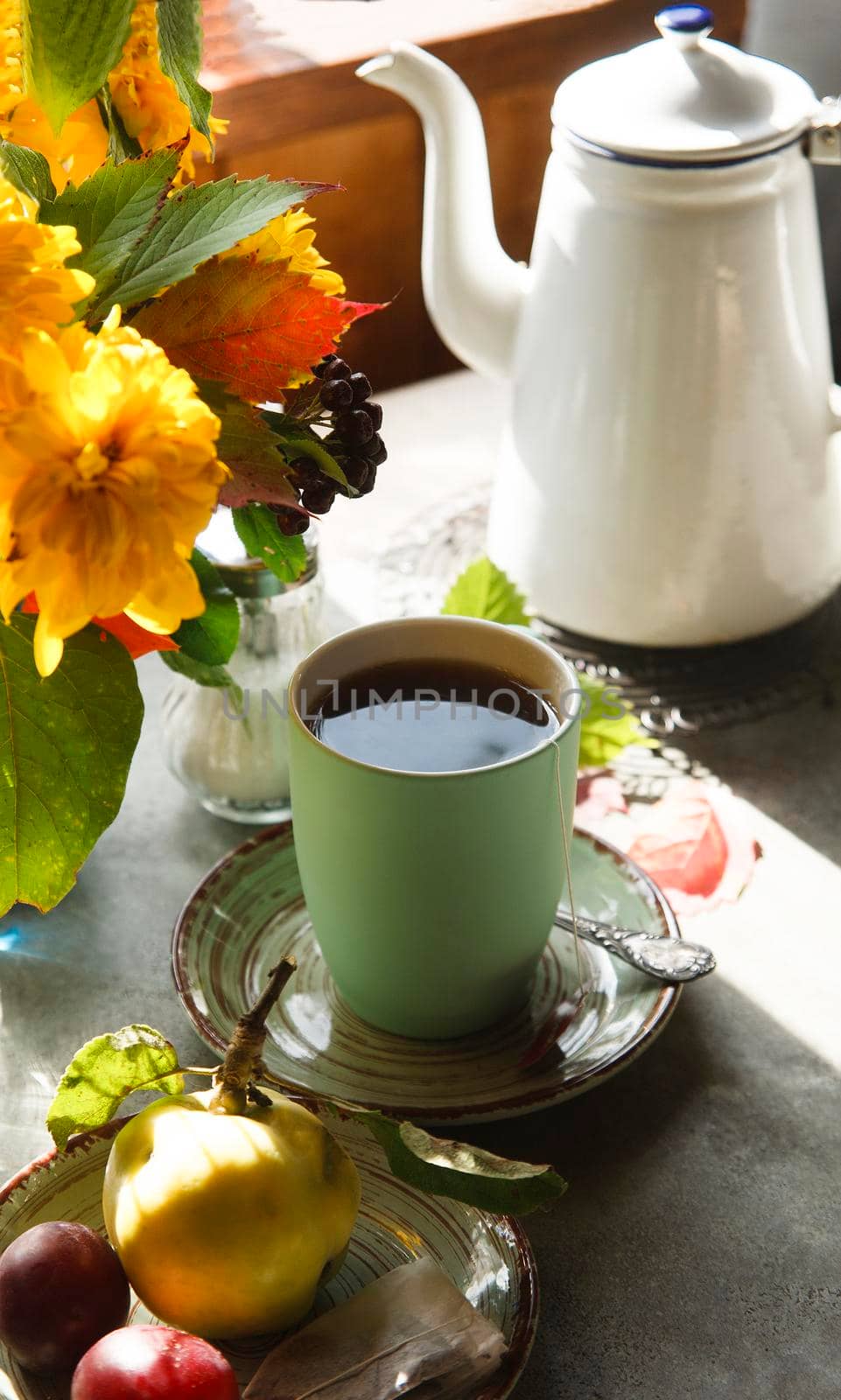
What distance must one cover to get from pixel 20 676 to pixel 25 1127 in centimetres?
18

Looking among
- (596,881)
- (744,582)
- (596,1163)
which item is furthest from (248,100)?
(596,1163)

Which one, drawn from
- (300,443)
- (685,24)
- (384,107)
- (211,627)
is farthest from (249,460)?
(384,107)

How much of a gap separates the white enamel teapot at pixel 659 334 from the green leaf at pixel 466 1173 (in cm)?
30

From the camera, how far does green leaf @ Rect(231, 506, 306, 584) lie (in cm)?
35

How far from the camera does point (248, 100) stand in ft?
2.68

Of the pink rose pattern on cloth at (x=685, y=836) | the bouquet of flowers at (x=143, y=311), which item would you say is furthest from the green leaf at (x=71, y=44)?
the pink rose pattern on cloth at (x=685, y=836)

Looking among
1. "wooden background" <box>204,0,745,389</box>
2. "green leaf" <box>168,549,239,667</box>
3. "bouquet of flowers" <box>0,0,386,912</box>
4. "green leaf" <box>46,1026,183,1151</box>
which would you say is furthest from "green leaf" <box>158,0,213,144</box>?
"wooden background" <box>204,0,745,389</box>

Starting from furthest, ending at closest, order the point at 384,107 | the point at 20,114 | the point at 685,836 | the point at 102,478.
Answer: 1. the point at 384,107
2. the point at 685,836
3. the point at 20,114
4. the point at 102,478

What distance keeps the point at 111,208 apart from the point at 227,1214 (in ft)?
0.74

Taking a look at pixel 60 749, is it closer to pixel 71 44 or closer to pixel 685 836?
pixel 71 44

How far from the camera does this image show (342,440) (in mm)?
319

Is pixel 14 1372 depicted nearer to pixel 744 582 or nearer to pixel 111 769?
pixel 111 769

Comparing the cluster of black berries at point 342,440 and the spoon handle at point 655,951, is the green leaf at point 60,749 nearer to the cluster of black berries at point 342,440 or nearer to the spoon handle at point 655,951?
the cluster of black berries at point 342,440

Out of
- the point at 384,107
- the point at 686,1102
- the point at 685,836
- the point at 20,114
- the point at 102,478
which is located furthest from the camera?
the point at 384,107
